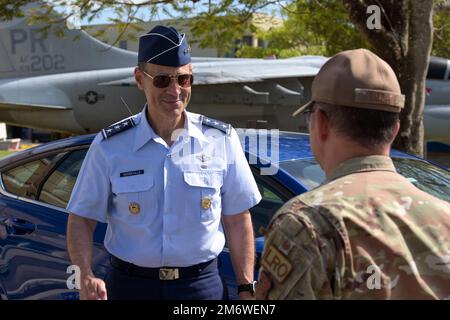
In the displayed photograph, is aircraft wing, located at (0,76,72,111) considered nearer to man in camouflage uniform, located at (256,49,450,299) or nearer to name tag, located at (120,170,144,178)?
name tag, located at (120,170,144,178)

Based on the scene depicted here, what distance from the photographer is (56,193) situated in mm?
3730

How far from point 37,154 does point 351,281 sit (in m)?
3.04

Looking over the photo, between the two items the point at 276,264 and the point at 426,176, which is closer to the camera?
the point at 276,264

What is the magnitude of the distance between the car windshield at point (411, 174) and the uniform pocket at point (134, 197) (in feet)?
3.18

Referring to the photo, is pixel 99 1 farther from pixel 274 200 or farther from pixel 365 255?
pixel 365 255

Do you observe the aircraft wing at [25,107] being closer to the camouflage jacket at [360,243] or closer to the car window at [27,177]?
the car window at [27,177]

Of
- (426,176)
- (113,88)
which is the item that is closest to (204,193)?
(426,176)

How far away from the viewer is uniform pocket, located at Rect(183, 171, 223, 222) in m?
2.48

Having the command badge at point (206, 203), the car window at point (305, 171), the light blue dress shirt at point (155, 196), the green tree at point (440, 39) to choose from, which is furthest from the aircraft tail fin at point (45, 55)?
the command badge at point (206, 203)

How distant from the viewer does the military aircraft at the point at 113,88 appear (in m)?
13.0

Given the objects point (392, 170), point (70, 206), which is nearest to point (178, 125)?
point (70, 206)

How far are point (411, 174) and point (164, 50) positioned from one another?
186 centimetres

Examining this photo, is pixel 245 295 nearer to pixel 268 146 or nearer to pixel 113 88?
pixel 268 146
